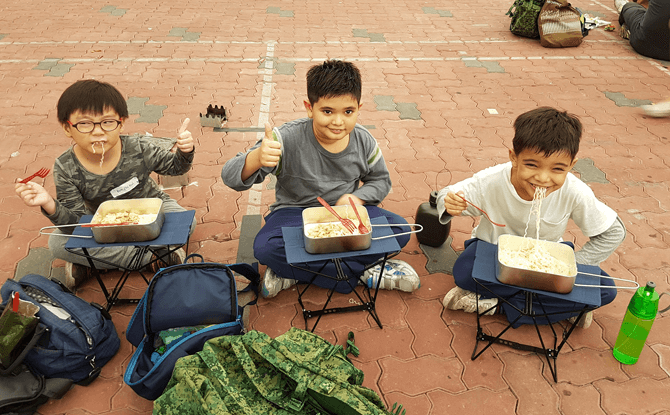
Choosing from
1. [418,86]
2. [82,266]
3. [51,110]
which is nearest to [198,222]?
[82,266]

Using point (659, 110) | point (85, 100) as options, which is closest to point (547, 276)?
point (85, 100)

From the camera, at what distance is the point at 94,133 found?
278cm

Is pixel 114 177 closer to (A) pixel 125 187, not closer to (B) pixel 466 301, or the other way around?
(A) pixel 125 187

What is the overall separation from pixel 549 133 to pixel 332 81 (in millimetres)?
1168

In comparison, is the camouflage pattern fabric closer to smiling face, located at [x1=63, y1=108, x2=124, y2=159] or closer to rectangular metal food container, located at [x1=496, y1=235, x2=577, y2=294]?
rectangular metal food container, located at [x1=496, y1=235, x2=577, y2=294]

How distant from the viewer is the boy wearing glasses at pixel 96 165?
2.74m

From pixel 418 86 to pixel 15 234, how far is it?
4714 millimetres

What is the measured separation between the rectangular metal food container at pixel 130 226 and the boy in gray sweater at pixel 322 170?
0.44 metres

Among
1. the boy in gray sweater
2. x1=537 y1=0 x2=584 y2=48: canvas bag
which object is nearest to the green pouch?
the boy in gray sweater

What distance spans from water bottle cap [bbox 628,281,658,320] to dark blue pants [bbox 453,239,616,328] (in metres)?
0.13

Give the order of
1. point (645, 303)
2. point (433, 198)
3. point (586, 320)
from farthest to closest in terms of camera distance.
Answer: point (433, 198)
point (586, 320)
point (645, 303)

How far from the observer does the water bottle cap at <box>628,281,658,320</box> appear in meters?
2.48

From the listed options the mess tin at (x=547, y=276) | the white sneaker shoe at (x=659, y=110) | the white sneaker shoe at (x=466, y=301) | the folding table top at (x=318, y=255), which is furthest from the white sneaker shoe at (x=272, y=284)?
the white sneaker shoe at (x=659, y=110)

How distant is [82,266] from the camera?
10.4 ft
